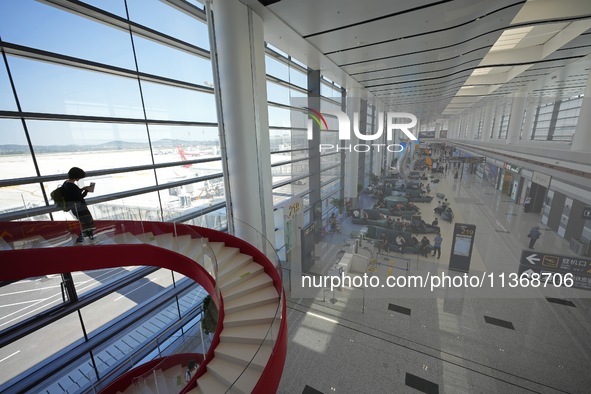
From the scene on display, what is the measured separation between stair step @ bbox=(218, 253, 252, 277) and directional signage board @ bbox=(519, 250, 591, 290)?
6461 millimetres

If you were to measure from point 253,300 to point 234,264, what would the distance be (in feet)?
3.57

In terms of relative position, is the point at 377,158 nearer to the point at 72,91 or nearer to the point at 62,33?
the point at 72,91

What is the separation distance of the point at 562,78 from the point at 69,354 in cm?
1998

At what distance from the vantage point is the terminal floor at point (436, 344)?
4887mm

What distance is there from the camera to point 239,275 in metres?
4.92

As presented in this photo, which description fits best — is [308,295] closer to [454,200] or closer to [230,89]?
[230,89]

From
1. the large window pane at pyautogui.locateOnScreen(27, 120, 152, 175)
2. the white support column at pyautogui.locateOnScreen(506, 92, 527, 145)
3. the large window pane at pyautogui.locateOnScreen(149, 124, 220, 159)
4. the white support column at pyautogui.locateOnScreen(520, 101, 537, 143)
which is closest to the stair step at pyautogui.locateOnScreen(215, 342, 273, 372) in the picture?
the large window pane at pyautogui.locateOnScreen(27, 120, 152, 175)

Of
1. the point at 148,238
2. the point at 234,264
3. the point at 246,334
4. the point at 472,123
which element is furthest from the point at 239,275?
the point at 472,123

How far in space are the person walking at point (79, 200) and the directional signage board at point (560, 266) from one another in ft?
30.3

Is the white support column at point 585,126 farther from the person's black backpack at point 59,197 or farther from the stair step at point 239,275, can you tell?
the person's black backpack at point 59,197

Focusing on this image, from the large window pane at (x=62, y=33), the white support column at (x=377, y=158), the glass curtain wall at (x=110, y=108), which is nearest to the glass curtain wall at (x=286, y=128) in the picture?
the glass curtain wall at (x=110, y=108)

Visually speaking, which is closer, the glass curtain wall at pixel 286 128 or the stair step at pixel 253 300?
the stair step at pixel 253 300

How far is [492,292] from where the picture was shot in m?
7.74

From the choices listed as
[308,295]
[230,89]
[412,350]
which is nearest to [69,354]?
[308,295]
